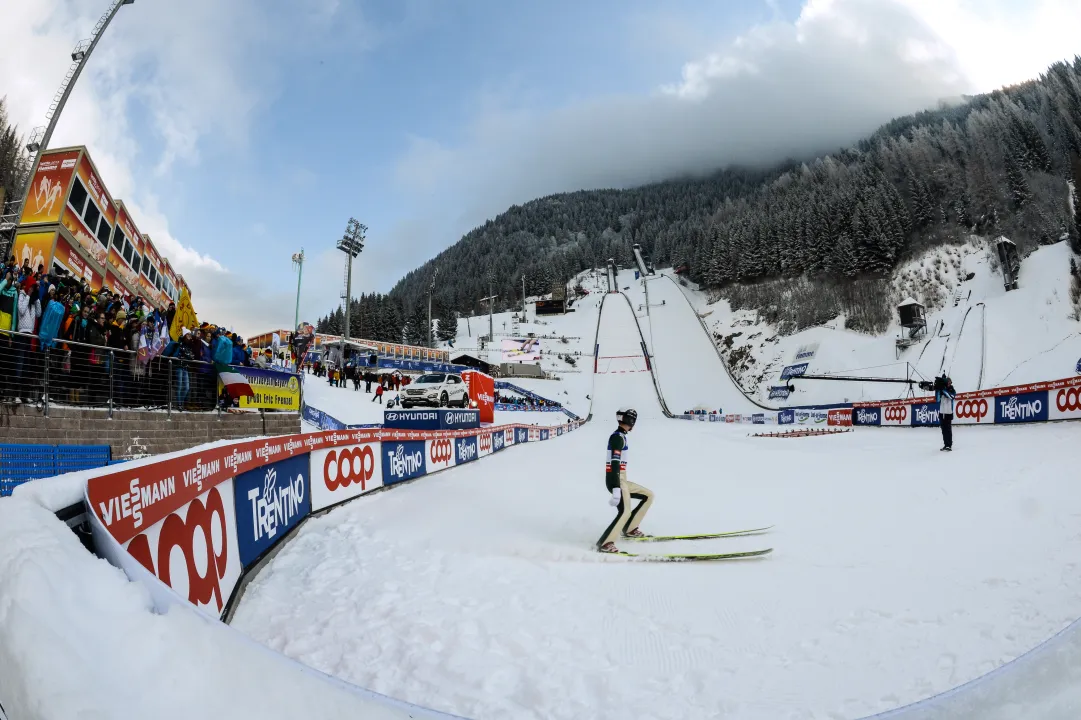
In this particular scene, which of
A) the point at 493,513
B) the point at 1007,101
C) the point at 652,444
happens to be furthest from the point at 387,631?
the point at 1007,101

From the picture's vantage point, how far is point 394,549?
251 inches

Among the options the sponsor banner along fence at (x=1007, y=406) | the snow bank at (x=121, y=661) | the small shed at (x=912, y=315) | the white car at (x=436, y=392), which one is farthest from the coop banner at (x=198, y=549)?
the small shed at (x=912, y=315)

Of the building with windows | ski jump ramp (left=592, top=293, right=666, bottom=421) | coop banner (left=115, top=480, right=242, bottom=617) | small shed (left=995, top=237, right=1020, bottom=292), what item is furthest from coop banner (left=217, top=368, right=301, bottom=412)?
small shed (left=995, top=237, right=1020, bottom=292)

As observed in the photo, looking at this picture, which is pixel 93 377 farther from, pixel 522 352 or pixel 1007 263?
pixel 522 352

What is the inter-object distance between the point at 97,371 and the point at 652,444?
19238 mm

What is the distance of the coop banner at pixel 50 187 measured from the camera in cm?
1686

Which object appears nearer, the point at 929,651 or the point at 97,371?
the point at 929,651

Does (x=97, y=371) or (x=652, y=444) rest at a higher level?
(x=97, y=371)

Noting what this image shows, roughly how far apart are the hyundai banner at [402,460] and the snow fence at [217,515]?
47.0 inches

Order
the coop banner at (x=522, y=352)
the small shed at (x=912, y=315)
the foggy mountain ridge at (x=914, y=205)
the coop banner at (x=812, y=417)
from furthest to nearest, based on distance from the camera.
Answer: the coop banner at (x=522, y=352)
the foggy mountain ridge at (x=914, y=205)
the small shed at (x=912, y=315)
the coop banner at (x=812, y=417)

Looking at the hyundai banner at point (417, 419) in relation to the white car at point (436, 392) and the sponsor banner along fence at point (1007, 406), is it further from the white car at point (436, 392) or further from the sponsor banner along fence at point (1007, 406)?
the sponsor banner along fence at point (1007, 406)

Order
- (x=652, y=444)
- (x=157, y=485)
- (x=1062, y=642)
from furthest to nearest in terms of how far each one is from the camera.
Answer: (x=652, y=444) < (x=157, y=485) < (x=1062, y=642)

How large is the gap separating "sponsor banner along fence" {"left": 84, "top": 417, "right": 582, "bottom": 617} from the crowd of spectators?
392 centimetres

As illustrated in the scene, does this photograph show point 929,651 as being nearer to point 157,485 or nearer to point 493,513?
point 157,485
